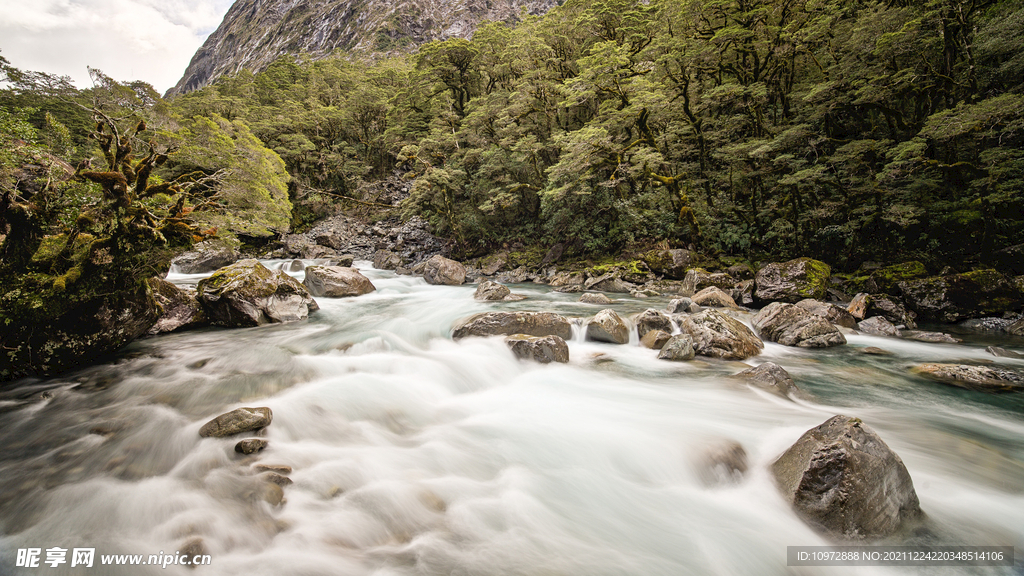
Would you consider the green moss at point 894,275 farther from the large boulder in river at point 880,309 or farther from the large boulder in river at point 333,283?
the large boulder in river at point 333,283

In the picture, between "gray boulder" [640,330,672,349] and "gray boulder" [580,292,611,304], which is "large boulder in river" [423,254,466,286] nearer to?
"gray boulder" [580,292,611,304]

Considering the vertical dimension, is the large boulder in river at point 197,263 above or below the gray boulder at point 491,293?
above

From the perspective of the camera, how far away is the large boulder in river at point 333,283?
1197cm

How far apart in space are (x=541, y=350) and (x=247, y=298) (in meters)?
6.93

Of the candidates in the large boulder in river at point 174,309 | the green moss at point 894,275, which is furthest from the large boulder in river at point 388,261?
the green moss at point 894,275

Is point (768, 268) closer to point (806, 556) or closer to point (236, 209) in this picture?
point (806, 556)

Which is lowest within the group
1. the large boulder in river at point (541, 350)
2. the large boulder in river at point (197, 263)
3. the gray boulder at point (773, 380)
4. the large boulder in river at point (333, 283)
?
the gray boulder at point (773, 380)

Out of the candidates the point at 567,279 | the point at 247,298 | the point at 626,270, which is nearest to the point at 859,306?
the point at 626,270

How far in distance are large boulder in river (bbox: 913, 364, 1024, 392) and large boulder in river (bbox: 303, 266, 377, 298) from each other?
551 inches

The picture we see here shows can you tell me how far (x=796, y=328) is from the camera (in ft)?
24.1

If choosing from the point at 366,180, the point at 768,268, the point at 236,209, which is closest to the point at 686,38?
the point at 768,268

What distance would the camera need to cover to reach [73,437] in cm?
383

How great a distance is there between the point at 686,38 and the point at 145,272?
17.6 m

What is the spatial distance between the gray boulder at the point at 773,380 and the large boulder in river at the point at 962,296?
6404mm
